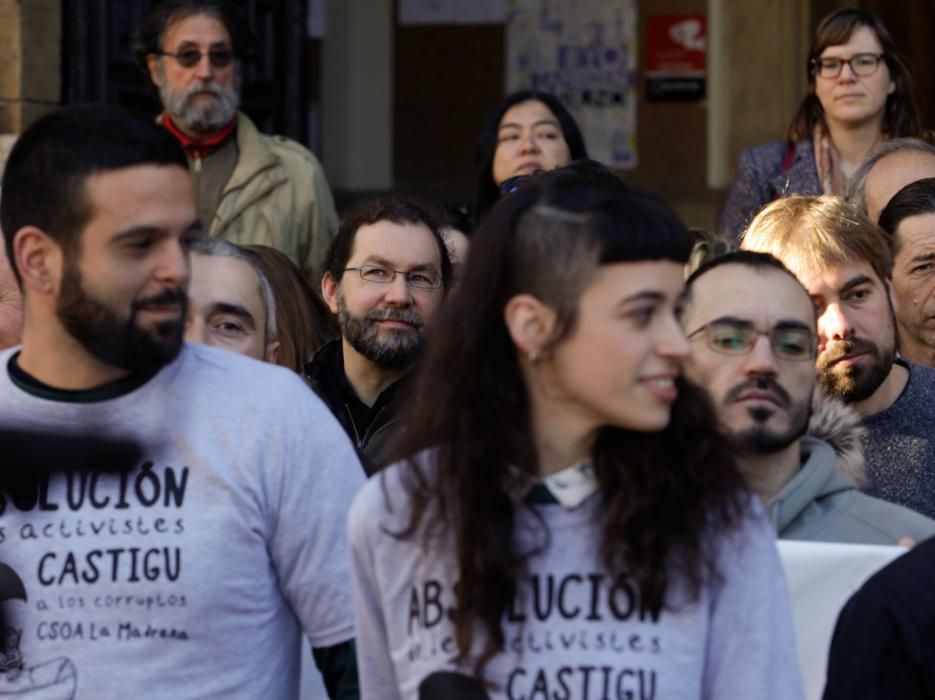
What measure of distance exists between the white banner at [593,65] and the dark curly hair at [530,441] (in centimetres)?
661

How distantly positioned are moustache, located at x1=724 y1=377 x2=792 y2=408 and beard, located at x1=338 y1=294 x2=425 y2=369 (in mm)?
1424

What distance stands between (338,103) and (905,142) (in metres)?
4.44

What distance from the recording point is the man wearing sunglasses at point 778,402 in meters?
3.47

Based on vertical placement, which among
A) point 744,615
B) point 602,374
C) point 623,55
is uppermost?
point 623,55

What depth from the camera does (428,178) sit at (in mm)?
9523

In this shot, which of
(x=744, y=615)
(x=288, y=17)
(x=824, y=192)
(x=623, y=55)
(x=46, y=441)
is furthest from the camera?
(x=623, y=55)

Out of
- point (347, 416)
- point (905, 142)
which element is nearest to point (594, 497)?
point (347, 416)

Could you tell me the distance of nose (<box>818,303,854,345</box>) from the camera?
166 inches

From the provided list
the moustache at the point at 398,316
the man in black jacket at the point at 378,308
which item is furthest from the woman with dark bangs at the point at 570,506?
the moustache at the point at 398,316

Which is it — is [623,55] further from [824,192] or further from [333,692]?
[333,692]

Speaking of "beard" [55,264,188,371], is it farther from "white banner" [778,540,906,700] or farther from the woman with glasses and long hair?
the woman with glasses and long hair

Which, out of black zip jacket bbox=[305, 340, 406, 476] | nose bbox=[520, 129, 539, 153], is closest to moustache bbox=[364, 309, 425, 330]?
black zip jacket bbox=[305, 340, 406, 476]

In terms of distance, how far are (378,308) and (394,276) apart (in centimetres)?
11

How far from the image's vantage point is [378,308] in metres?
4.90
